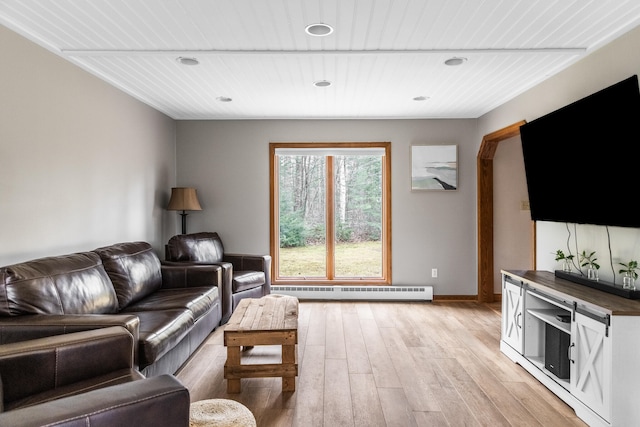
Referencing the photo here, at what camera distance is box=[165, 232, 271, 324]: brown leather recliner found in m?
4.18

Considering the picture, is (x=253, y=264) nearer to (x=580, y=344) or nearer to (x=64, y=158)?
(x=64, y=158)

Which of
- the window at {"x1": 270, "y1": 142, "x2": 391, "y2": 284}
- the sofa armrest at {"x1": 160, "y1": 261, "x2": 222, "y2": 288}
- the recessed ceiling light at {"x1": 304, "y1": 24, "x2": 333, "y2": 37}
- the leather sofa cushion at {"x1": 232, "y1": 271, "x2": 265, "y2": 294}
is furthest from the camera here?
the window at {"x1": 270, "y1": 142, "x2": 391, "y2": 284}

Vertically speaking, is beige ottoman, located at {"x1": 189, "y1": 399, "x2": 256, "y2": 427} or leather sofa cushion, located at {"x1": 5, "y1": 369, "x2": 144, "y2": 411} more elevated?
leather sofa cushion, located at {"x1": 5, "y1": 369, "x2": 144, "y2": 411}

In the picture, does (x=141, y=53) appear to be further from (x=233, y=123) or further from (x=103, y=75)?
(x=233, y=123)

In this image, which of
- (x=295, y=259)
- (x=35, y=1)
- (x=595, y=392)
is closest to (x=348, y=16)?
(x=35, y=1)

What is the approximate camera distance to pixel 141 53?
2990 mm

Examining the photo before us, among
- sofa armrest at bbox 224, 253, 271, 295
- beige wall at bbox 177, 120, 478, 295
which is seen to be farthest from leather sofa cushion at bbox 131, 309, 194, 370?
beige wall at bbox 177, 120, 478, 295

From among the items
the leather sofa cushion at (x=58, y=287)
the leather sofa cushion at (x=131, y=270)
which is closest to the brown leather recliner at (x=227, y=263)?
the leather sofa cushion at (x=131, y=270)

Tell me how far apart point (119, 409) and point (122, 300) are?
215 centimetres

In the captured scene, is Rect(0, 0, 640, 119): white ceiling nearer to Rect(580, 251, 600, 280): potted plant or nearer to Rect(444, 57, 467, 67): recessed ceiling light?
Rect(444, 57, 467, 67): recessed ceiling light

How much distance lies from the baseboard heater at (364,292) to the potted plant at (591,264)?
7.71 ft

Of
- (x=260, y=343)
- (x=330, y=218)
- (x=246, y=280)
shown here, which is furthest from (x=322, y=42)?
(x=330, y=218)

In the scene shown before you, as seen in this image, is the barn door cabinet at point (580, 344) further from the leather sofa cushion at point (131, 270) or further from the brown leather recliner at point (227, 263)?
the leather sofa cushion at point (131, 270)

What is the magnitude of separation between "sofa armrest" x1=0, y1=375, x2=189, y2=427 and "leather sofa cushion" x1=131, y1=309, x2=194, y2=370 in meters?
1.10
